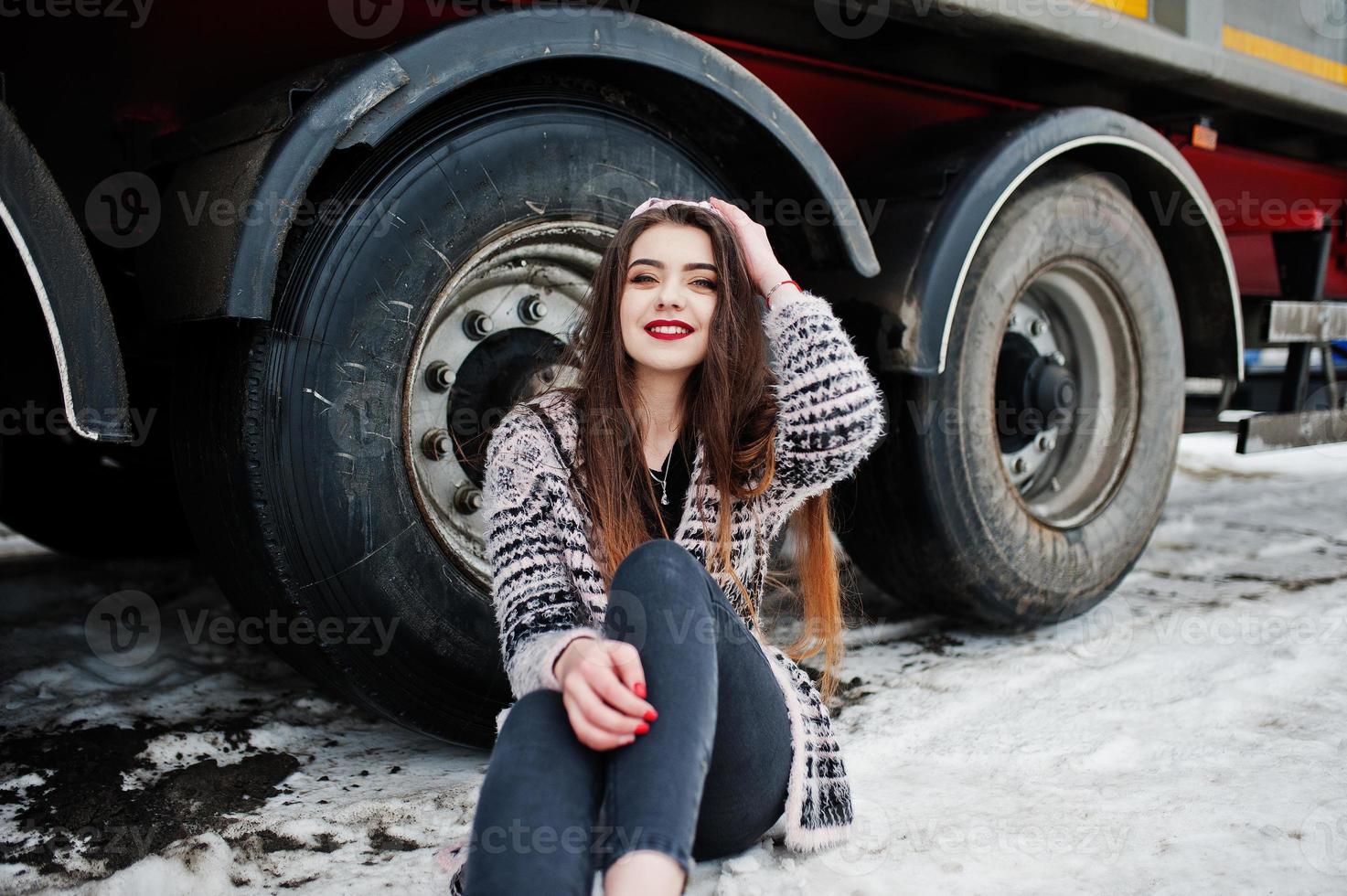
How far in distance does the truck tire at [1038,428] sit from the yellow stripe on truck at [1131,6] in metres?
0.38

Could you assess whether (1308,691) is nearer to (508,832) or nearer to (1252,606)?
(1252,606)

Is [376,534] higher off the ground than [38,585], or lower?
higher

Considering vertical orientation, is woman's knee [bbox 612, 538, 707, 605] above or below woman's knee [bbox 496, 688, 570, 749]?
above

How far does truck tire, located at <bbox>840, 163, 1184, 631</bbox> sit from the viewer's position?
99.7 inches

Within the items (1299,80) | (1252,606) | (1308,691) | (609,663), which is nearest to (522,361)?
(609,663)

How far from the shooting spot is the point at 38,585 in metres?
3.17

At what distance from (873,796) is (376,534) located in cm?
97
